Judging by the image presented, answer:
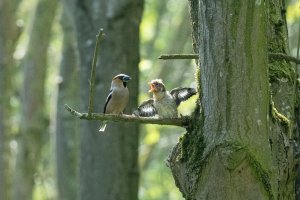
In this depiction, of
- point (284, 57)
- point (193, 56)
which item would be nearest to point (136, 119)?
point (193, 56)

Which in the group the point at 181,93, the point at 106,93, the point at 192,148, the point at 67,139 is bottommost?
the point at 192,148

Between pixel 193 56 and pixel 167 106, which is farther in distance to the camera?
pixel 167 106

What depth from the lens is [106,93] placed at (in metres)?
8.52

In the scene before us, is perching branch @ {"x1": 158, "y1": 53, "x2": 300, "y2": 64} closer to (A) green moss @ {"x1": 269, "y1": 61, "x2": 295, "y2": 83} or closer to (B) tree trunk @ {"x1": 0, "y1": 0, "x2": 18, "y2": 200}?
(A) green moss @ {"x1": 269, "y1": 61, "x2": 295, "y2": 83}

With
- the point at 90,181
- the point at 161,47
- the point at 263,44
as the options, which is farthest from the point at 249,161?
the point at 161,47

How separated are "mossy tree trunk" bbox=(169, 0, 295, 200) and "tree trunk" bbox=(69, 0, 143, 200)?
4449 mm

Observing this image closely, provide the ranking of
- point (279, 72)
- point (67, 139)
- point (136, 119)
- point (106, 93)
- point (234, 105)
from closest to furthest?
point (234, 105) → point (136, 119) → point (279, 72) → point (106, 93) → point (67, 139)

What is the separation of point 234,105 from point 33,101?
980 cm

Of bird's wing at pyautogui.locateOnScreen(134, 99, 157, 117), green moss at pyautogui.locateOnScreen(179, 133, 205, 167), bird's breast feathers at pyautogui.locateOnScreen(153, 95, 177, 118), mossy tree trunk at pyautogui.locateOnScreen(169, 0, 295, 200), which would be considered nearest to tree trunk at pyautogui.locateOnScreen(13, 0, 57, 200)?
bird's wing at pyautogui.locateOnScreen(134, 99, 157, 117)

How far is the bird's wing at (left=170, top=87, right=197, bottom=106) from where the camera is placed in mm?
5848

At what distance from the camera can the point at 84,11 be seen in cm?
878

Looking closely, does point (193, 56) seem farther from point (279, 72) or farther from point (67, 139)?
point (67, 139)

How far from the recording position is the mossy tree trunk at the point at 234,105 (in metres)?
3.98

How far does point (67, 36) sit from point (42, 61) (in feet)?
4.81
